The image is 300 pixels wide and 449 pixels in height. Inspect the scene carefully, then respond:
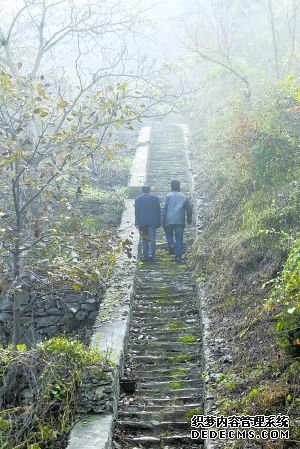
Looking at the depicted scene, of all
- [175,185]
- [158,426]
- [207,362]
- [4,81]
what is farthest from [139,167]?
[158,426]

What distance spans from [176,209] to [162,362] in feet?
14.6

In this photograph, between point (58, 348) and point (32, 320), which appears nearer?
point (58, 348)

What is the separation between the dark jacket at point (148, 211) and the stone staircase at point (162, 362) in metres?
0.91

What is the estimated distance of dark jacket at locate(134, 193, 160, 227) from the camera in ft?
42.7

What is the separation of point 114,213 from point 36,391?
29.4ft

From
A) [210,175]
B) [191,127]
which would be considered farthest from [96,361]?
[191,127]

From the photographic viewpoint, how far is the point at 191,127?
89.4ft

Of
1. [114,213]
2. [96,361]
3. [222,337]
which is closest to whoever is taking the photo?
[96,361]

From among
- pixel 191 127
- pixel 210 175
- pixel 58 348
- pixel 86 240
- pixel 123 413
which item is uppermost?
pixel 191 127

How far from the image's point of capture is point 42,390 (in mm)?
7473

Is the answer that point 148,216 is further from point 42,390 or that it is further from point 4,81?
point 42,390

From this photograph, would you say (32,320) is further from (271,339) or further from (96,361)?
(271,339)

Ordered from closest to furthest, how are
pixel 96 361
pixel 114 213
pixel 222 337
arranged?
pixel 96 361 < pixel 222 337 < pixel 114 213

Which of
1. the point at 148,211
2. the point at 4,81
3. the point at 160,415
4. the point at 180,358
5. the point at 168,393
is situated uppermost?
the point at 4,81
